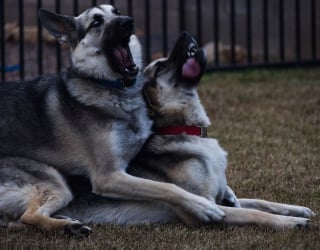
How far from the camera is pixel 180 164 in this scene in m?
4.91


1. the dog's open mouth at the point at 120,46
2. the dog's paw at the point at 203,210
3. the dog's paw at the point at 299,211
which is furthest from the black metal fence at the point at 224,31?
the dog's paw at the point at 203,210

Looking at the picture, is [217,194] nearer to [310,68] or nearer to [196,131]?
[196,131]

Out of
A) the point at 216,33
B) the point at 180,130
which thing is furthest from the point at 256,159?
the point at 216,33

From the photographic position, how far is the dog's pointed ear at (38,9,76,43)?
A: 5.27 meters

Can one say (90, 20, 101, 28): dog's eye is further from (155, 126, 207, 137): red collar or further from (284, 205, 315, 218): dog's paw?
(284, 205, 315, 218): dog's paw

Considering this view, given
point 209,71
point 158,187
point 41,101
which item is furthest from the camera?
point 209,71

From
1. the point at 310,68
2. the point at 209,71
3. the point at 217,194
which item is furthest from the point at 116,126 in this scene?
the point at 310,68

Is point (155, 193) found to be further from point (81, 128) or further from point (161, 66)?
point (161, 66)

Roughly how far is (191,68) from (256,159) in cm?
155

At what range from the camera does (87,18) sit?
206 inches

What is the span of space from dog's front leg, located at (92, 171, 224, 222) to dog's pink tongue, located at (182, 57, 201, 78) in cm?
83

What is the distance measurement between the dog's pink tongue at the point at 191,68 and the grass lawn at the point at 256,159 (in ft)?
3.09

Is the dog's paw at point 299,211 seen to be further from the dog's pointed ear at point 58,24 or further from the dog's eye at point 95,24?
the dog's pointed ear at point 58,24

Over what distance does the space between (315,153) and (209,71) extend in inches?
150
